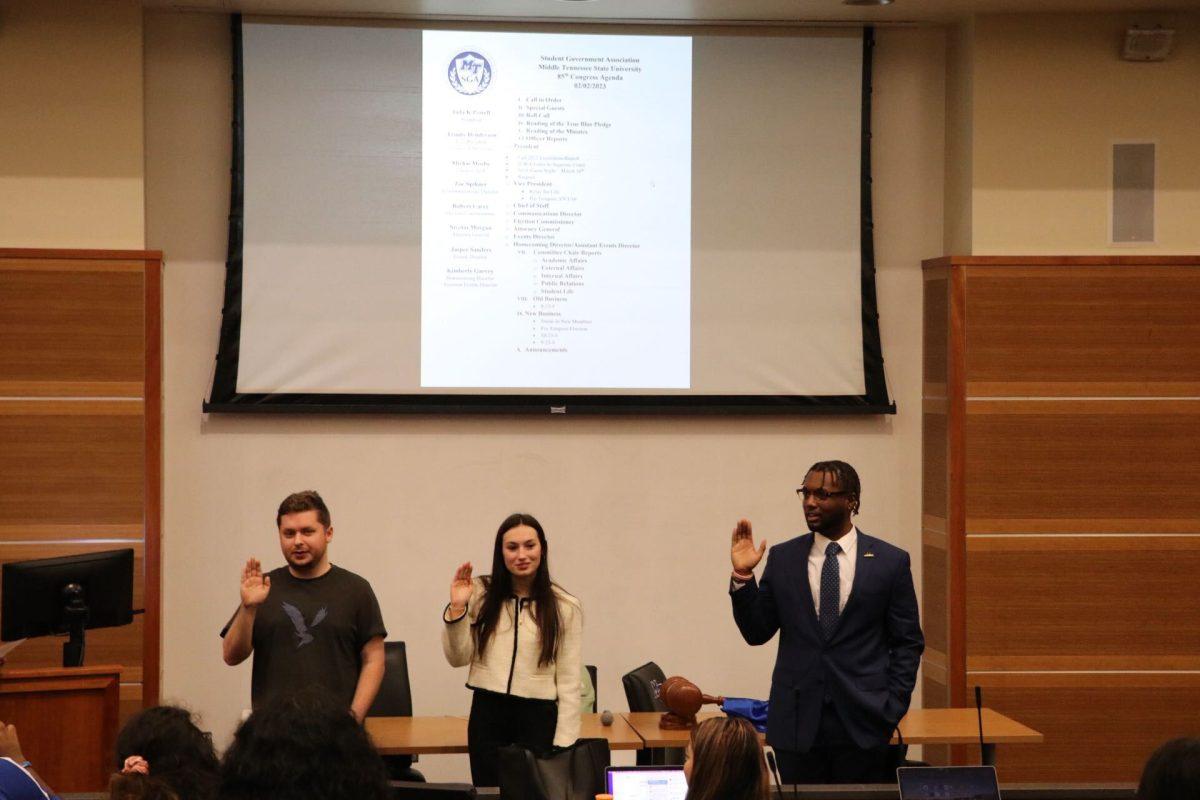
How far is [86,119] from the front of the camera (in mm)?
5984

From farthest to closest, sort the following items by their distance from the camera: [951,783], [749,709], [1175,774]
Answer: [749,709] → [951,783] → [1175,774]

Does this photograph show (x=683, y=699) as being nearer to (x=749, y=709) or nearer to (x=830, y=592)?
(x=749, y=709)

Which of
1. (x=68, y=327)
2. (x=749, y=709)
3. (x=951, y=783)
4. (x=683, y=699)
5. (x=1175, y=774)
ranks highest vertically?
(x=68, y=327)

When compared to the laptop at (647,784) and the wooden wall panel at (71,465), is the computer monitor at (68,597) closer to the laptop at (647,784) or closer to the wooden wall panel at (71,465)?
the wooden wall panel at (71,465)

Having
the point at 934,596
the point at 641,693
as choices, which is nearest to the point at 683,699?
the point at 641,693

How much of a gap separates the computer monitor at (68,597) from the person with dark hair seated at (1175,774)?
412 cm

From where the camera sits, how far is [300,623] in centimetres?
424

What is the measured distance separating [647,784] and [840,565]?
3.96 ft

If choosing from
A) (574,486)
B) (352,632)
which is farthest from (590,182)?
(352,632)

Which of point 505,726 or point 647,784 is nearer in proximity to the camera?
point 647,784

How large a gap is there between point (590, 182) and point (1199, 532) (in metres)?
3.25

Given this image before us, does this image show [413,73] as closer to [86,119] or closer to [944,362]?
[86,119]

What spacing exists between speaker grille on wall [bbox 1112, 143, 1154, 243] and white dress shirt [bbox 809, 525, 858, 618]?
2774mm

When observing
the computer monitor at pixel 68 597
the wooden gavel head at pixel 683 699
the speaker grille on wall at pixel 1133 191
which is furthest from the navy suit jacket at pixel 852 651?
the speaker grille on wall at pixel 1133 191
